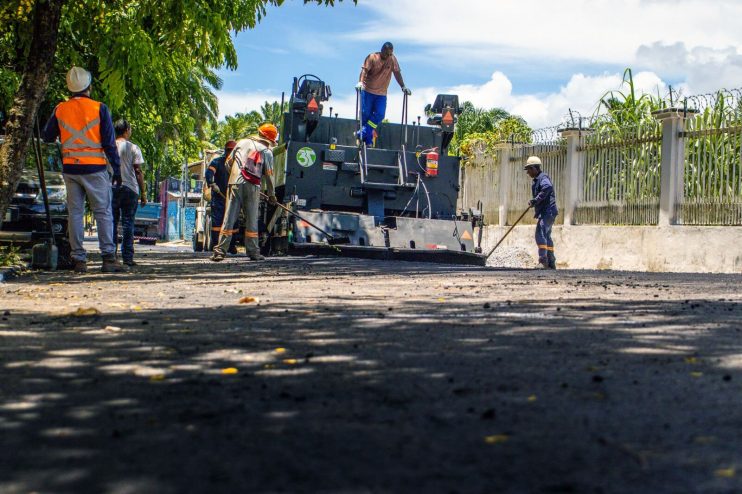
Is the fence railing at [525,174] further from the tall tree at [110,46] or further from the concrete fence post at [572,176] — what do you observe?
the tall tree at [110,46]

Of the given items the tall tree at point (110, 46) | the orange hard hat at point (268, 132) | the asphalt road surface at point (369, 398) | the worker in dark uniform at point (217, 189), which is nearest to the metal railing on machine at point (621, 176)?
the worker in dark uniform at point (217, 189)

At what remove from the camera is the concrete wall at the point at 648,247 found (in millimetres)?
15164

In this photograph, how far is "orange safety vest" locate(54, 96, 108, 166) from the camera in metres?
10.6

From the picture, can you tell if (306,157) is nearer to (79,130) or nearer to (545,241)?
(545,241)

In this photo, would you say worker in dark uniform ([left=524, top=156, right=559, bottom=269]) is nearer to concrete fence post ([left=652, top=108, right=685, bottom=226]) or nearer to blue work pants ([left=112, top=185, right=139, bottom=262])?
concrete fence post ([left=652, top=108, right=685, bottom=226])

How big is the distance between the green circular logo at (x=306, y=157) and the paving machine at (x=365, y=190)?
17 mm

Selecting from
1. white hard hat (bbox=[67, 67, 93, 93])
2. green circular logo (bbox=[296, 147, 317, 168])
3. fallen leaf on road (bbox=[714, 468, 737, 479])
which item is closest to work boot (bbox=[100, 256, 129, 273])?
white hard hat (bbox=[67, 67, 93, 93])

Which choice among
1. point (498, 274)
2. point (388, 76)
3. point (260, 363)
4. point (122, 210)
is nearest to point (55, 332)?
point (260, 363)

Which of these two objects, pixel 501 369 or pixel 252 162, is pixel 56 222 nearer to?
pixel 252 162

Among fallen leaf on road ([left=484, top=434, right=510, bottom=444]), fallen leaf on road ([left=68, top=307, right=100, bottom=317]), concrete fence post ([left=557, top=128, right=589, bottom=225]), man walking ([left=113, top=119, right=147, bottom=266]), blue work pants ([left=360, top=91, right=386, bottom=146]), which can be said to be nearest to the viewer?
fallen leaf on road ([left=484, top=434, right=510, bottom=444])

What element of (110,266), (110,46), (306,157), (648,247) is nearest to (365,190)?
(306,157)

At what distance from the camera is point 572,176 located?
64.5 feet

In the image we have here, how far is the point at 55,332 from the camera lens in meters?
5.64

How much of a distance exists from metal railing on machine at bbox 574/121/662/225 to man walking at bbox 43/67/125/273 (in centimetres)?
993
